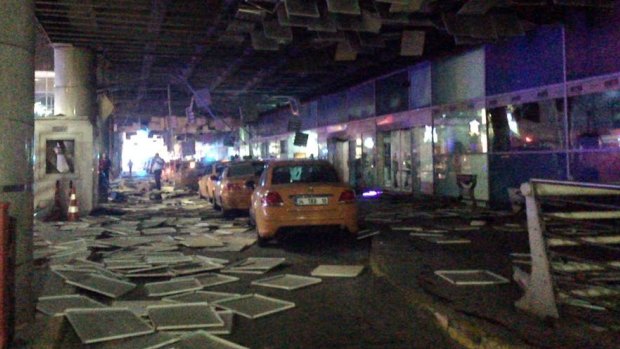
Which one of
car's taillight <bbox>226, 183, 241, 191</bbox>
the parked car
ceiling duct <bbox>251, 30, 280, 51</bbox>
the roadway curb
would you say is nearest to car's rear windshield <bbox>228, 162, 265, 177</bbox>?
car's taillight <bbox>226, 183, 241, 191</bbox>

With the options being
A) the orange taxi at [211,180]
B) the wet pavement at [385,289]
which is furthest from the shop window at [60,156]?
the orange taxi at [211,180]

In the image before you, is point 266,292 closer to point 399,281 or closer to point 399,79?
point 399,281

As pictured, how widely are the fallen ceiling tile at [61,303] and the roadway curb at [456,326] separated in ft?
11.6

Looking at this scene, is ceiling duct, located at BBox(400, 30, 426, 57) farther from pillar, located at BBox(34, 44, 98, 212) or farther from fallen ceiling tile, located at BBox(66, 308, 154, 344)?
fallen ceiling tile, located at BBox(66, 308, 154, 344)

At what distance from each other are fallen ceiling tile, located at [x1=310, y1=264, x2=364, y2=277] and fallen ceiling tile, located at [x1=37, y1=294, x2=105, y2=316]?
308 cm

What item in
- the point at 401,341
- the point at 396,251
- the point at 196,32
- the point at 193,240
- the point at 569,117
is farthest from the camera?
Answer: the point at 196,32

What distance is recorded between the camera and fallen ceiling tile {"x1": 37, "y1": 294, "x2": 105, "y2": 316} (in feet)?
19.3

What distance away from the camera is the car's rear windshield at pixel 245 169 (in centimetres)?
1605

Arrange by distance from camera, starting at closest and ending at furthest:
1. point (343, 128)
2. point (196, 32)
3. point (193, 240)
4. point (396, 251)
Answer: point (396, 251) → point (193, 240) → point (196, 32) → point (343, 128)

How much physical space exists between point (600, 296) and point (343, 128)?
2197cm

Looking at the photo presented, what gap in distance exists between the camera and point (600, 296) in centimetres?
507

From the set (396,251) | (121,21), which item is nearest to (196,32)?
(121,21)

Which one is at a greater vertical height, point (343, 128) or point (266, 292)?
point (343, 128)

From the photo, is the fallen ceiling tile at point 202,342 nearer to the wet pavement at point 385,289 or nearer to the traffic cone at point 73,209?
the wet pavement at point 385,289
